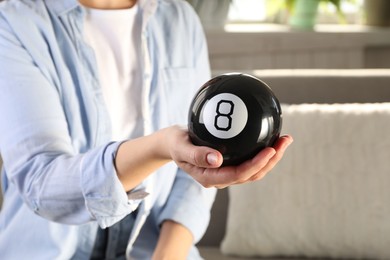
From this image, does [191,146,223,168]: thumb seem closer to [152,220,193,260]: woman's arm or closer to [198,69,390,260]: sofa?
[152,220,193,260]: woman's arm

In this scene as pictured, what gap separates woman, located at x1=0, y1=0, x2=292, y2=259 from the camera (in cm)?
131

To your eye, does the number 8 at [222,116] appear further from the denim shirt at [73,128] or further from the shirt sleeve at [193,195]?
the shirt sleeve at [193,195]

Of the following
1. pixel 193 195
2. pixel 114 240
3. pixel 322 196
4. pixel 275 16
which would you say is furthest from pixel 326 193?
pixel 275 16

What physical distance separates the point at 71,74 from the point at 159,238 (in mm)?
350

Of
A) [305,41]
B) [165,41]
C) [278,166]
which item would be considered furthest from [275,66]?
[165,41]

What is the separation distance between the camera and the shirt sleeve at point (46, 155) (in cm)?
129

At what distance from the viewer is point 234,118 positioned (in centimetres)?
108

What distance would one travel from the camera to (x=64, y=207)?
1.34 m

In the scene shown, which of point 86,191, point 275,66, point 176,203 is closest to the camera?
point 86,191

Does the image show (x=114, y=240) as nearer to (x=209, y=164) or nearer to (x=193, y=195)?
(x=193, y=195)

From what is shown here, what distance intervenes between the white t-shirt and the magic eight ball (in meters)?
0.41

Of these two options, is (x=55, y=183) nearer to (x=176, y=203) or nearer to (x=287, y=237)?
(x=176, y=203)

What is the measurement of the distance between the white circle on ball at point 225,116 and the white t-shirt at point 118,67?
442 millimetres

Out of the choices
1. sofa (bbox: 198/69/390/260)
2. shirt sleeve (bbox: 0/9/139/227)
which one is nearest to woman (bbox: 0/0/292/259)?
shirt sleeve (bbox: 0/9/139/227)
